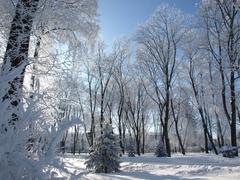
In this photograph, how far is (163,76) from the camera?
30.3m

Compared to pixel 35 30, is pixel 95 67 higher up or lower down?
higher up

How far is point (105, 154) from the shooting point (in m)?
14.1

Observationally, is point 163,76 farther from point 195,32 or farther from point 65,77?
point 65,77

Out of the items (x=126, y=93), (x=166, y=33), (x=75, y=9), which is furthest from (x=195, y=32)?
(x=75, y=9)

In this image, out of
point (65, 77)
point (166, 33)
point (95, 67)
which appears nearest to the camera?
point (65, 77)

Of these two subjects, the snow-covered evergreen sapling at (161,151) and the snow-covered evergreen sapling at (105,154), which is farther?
the snow-covered evergreen sapling at (161,151)

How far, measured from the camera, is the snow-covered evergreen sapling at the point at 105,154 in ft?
45.8

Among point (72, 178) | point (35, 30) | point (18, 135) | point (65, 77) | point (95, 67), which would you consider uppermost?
point (95, 67)

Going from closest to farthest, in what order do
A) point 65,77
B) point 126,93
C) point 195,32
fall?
point 65,77 → point 195,32 → point 126,93

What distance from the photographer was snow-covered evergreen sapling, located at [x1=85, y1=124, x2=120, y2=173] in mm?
13965

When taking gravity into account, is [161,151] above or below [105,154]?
below

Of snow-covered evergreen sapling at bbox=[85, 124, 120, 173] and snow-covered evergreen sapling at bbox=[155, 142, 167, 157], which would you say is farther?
snow-covered evergreen sapling at bbox=[155, 142, 167, 157]

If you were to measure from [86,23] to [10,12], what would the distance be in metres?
2.94

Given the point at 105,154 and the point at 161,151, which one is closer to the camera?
the point at 105,154
